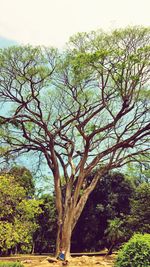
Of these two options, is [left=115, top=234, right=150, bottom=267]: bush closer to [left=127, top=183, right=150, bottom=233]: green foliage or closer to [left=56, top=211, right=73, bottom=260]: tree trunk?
[left=56, top=211, right=73, bottom=260]: tree trunk

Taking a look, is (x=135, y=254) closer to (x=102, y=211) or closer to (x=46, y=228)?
(x=102, y=211)

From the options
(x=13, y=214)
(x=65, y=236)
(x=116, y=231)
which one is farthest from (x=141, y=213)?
(x=13, y=214)

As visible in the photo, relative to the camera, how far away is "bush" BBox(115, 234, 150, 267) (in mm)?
8719

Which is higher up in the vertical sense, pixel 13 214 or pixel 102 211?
pixel 102 211

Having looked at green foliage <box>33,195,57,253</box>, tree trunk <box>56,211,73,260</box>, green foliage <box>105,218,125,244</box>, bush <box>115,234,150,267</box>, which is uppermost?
green foliage <box>33,195,57,253</box>

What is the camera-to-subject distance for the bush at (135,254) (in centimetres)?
872

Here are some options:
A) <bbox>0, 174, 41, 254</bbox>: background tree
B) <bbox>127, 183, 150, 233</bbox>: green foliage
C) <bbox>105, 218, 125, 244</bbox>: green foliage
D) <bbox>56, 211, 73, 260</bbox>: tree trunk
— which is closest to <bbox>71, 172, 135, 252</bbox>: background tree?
<bbox>105, 218, 125, 244</bbox>: green foliage

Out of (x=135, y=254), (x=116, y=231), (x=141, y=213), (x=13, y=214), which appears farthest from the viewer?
(x=116, y=231)

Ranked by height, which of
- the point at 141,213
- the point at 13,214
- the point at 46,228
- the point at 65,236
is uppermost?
the point at 46,228

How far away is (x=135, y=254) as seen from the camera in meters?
8.85

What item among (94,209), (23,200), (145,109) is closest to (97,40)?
(145,109)

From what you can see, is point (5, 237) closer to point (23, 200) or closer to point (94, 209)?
point (23, 200)

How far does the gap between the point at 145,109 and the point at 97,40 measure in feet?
17.3

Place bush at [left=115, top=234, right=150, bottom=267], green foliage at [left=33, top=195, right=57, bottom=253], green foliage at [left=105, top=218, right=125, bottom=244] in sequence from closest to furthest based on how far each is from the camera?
bush at [left=115, top=234, right=150, bottom=267] → green foliage at [left=105, top=218, right=125, bottom=244] → green foliage at [left=33, top=195, right=57, bottom=253]
